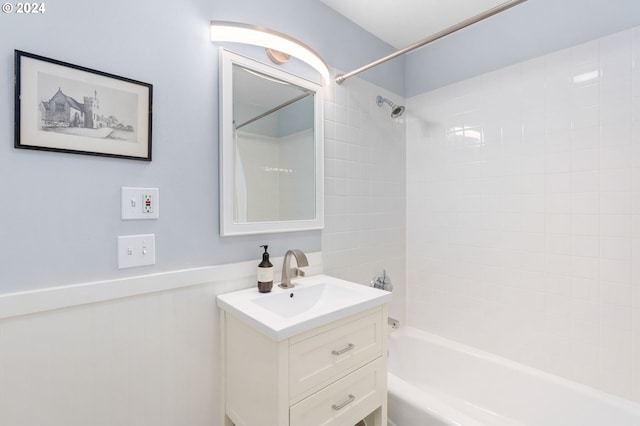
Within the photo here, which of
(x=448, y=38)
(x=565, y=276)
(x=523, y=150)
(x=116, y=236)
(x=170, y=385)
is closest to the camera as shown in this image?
(x=116, y=236)

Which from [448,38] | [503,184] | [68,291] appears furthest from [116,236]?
[448,38]

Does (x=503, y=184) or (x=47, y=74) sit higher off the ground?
(x=47, y=74)

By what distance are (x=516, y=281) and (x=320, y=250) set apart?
3.86ft

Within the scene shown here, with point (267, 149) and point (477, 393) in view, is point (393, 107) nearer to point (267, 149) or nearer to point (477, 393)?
point (267, 149)

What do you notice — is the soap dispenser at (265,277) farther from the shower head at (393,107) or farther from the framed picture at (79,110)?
the shower head at (393,107)

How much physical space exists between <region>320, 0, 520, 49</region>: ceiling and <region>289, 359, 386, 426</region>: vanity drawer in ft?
6.11

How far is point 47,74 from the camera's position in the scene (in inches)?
34.2

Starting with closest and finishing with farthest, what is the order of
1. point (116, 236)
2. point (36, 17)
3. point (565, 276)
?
point (36, 17)
point (116, 236)
point (565, 276)

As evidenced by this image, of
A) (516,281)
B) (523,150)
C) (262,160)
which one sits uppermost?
(523,150)

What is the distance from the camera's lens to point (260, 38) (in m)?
1.29

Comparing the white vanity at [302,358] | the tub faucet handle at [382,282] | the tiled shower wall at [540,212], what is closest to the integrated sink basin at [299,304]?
the white vanity at [302,358]

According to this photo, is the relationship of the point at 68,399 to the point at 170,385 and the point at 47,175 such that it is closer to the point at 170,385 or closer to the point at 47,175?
the point at 170,385

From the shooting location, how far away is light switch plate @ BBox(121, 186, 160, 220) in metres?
1.00

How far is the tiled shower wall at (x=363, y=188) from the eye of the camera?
1.70 metres
